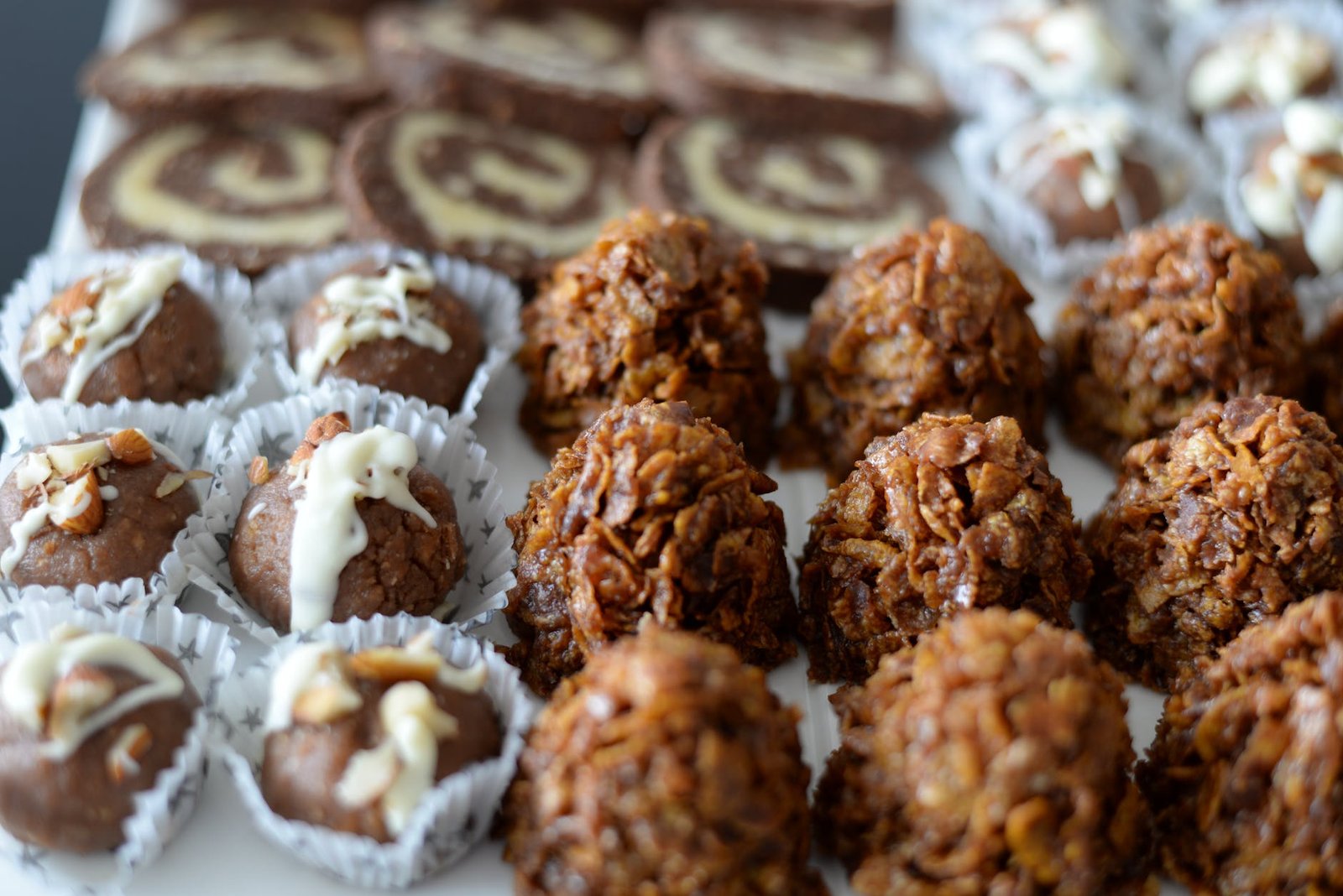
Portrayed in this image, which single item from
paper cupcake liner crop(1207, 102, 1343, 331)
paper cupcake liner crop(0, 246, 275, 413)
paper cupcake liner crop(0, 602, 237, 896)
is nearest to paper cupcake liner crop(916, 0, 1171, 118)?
paper cupcake liner crop(1207, 102, 1343, 331)

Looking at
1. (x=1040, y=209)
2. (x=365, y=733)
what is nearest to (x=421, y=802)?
(x=365, y=733)

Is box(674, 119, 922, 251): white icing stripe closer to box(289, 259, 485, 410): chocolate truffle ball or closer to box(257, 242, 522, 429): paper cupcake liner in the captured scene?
box(257, 242, 522, 429): paper cupcake liner

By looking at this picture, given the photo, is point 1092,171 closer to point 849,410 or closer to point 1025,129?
point 1025,129

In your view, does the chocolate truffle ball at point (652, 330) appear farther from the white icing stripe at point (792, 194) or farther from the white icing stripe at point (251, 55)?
the white icing stripe at point (251, 55)

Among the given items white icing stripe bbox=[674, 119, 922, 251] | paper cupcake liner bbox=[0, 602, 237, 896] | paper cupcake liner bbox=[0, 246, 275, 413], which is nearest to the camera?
paper cupcake liner bbox=[0, 602, 237, 896]

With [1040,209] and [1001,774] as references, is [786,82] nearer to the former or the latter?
[1040,209]

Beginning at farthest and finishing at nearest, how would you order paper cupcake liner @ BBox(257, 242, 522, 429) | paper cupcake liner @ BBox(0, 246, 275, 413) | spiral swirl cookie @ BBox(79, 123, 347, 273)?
spiral swirl cookie @ BBox(79, 123, 347, 273) < paper cupcake liner @ BBox(257, 242, 522, 429) < paper cupcake liner @ BBox(0, 246, 275, 413)
